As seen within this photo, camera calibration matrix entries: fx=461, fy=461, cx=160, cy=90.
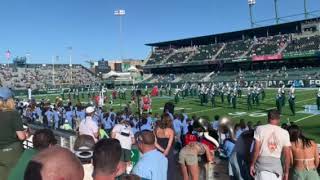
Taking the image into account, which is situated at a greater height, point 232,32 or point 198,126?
point 232,32

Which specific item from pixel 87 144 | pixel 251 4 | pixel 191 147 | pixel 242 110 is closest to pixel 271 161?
pixel 191 147

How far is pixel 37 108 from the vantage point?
2233 cm

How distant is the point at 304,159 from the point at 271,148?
71 cm

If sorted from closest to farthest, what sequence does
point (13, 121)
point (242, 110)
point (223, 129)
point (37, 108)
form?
point (13, 121) < point (223, 129) < point (37, 108) < point (242, 110)

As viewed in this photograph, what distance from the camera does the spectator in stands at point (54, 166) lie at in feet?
6.37

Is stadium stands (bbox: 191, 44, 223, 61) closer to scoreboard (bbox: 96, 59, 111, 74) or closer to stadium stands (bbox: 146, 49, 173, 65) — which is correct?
stadium stands (bbox: 146, 49, 173, 65)

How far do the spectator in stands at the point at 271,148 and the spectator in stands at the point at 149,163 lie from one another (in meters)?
1.60

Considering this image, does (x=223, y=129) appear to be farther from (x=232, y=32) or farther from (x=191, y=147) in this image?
(x=232, y=32)

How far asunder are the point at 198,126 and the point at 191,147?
3.87ft

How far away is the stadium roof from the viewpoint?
226 feet

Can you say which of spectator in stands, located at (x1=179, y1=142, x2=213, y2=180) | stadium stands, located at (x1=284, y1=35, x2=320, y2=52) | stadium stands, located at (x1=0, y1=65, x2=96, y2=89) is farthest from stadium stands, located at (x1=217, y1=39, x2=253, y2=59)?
spectator in stands, located at (x1=179, y1=142, x2=213, y2=180)

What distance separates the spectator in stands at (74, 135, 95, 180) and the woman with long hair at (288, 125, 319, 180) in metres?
3.56

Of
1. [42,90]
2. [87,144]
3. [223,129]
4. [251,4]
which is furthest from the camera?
[251,4]

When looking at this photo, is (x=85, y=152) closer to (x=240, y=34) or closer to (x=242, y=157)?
(x=242, y=157)
